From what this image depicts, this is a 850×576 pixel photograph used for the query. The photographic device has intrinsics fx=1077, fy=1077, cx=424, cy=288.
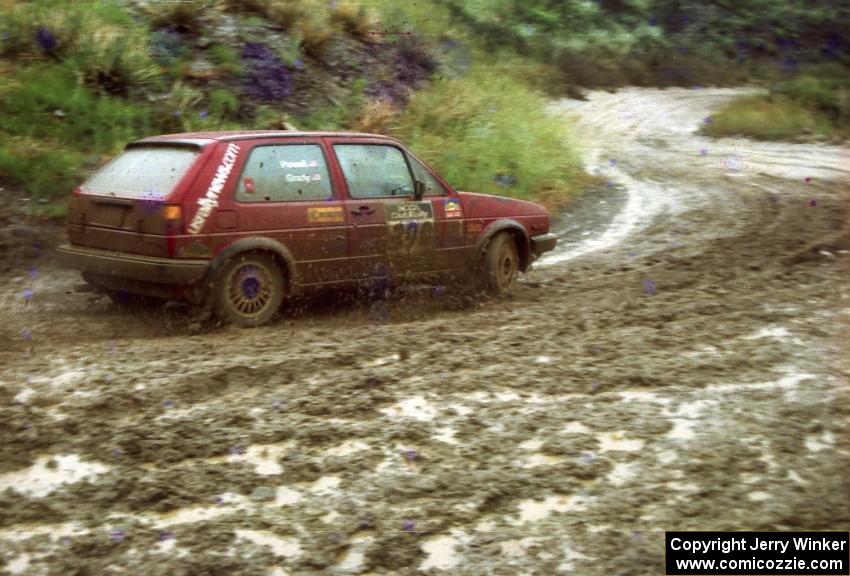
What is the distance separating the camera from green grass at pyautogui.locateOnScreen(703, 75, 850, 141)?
71.1 feet

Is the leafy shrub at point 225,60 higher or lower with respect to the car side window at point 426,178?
higher

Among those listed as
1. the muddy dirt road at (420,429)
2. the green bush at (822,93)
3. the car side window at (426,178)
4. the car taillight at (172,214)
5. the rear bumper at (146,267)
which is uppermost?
the green bush at (822,93)

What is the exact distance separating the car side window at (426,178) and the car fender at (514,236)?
54cm

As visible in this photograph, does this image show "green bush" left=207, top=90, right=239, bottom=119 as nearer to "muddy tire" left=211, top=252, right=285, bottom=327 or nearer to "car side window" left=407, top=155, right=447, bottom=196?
"car side window" left=407, top=155, right=447, bottom=196

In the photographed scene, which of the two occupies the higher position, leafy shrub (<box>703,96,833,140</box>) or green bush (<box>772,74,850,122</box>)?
green bush (<box>772,74,850,122</box>)

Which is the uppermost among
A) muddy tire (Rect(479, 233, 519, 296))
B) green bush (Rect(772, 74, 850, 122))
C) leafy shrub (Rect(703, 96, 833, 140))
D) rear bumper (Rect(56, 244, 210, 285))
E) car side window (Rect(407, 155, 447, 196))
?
green bush (Rect(772, 74, 850, 122))

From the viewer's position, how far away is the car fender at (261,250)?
725 centimetres

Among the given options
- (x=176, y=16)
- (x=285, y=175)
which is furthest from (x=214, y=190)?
(x=176, y=16)

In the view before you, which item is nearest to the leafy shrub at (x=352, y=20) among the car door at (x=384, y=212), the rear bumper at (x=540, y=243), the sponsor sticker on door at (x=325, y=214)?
the rear bumper at (x=540, y=243)

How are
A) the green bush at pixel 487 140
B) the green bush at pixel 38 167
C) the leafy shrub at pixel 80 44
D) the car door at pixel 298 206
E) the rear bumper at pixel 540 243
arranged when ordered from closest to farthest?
the car door at pixel 298 206 → the rear bumper at pixel 540 243 → the green bush at pixel 38 167 → the leafy shrub at pixel 80 44 → the green bush at pixel 487 140

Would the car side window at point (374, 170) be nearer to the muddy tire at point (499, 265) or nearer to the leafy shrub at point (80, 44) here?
the muddy tire at point (499, 265)

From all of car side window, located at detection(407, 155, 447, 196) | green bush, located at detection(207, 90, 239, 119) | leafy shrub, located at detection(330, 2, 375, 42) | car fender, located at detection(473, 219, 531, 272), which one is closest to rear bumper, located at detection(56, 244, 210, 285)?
car side window, located at detection(407, 155, 447, 196)

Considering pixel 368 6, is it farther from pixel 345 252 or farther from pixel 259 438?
pixel 259 438

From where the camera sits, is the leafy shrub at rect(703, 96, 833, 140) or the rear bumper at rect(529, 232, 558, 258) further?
the leafy shrub at rect(703, 96, 833, 140)
